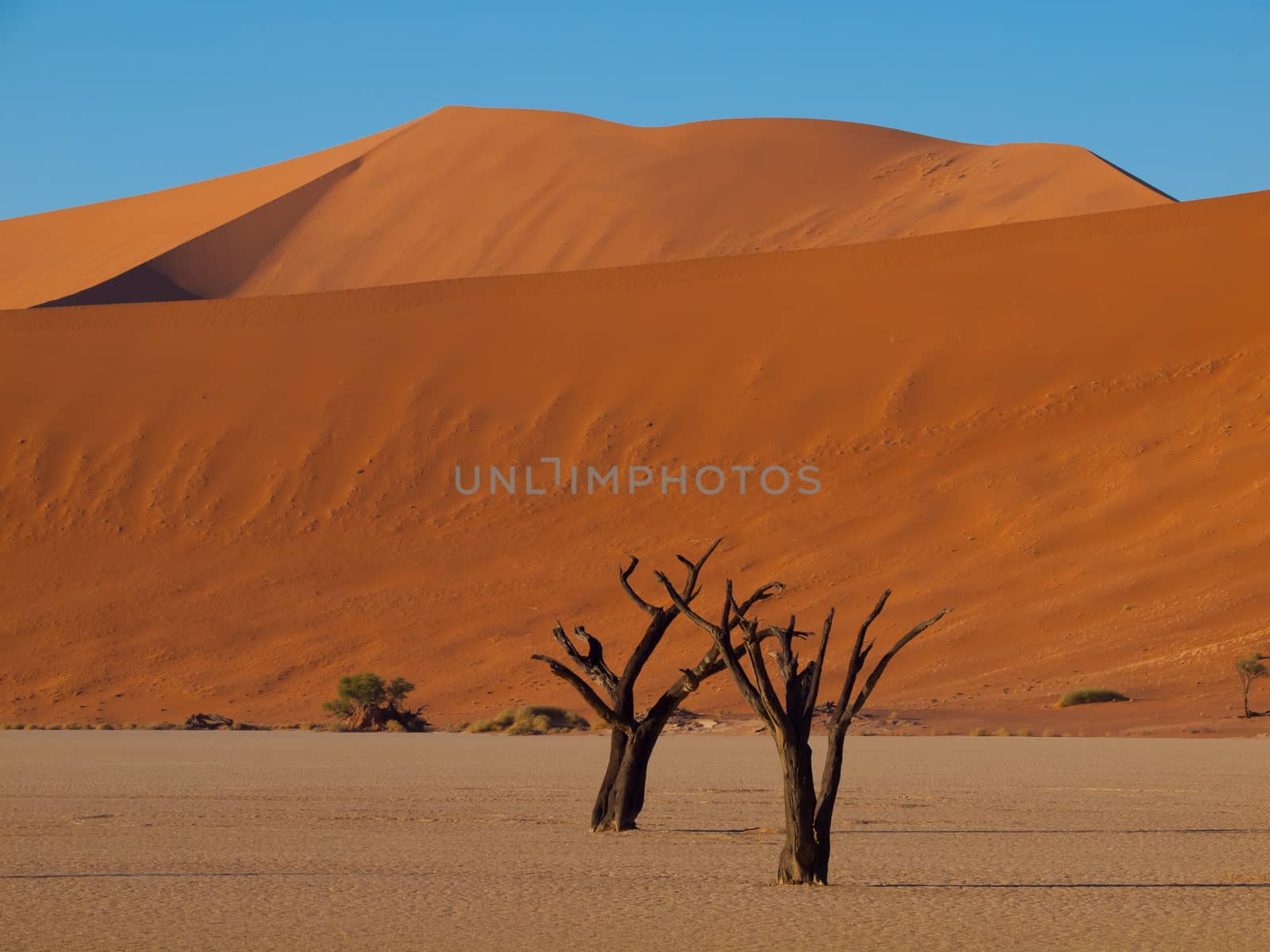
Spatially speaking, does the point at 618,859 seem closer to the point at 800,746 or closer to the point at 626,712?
the point at 626,712

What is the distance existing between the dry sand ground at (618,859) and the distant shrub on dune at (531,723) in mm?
9284

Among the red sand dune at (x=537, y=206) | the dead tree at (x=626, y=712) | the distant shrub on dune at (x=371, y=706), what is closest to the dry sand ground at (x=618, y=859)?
the dead tree at (x=626, y=712)

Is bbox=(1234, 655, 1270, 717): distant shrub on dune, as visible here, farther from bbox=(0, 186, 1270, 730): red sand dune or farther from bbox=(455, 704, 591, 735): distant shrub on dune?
bbox=(455, 704, 591, 735): distant shrub on dune

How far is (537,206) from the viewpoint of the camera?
75312mm

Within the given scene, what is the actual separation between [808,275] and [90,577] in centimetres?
2345

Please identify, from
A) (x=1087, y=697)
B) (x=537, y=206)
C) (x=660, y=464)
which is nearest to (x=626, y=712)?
(x=1087, y=697)

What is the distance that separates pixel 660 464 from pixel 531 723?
14.1 metres

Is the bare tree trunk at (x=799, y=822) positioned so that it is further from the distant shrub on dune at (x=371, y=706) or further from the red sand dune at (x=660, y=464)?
the distant shrub on dune at (x=371, y=706)

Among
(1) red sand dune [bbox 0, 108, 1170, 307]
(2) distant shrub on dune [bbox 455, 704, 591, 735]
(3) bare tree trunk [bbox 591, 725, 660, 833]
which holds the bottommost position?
(3) bare tree trunk [bbox 591, 725, 660, 833]

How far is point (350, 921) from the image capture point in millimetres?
8453

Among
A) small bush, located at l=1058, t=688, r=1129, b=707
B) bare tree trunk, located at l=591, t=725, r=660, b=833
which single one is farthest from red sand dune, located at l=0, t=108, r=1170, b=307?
bare tree trunk, located at l=591, t=725, r=660, b=833

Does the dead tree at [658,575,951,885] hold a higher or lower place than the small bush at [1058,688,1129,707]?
lower

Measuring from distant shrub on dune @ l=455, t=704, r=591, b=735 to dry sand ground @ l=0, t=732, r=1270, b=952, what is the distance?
30.5ft

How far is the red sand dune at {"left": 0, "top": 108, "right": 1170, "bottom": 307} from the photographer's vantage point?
69688mm
